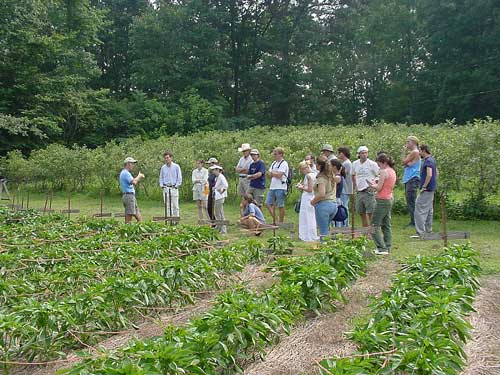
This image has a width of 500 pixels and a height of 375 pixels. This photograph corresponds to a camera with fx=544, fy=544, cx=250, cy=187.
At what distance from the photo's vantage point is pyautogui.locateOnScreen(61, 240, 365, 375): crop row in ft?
11.5

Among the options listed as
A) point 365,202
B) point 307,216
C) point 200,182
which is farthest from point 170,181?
point 365,202

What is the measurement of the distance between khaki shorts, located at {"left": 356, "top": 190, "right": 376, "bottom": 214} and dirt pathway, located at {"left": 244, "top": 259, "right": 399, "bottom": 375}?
2770mm

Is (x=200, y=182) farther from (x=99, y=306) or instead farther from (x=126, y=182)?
(x=99, y=306)

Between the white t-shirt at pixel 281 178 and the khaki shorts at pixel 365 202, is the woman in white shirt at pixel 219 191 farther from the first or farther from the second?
the khaki shorts at pixel 365 202

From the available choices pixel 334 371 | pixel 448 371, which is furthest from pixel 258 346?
pixel 448 371

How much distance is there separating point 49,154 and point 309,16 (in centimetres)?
2551

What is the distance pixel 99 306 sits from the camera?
499cm

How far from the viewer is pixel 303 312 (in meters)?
5.48

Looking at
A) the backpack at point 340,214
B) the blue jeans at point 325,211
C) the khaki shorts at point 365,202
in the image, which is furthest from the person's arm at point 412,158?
the blue jeans at point 325,211

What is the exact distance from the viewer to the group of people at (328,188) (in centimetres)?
824

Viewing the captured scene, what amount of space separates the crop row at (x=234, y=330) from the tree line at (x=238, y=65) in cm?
2430

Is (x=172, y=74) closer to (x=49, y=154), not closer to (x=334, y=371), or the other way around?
(x=49, y=154)

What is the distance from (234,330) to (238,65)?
135 feet

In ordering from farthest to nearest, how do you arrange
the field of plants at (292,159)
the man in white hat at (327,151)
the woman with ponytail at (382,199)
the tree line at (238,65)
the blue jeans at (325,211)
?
the tree line at (238,65) < the field of plants at (292,159) < the man in white hat at (327,151) < the blue jeans at (325,211) < the woman with ponytail at (382,199)
